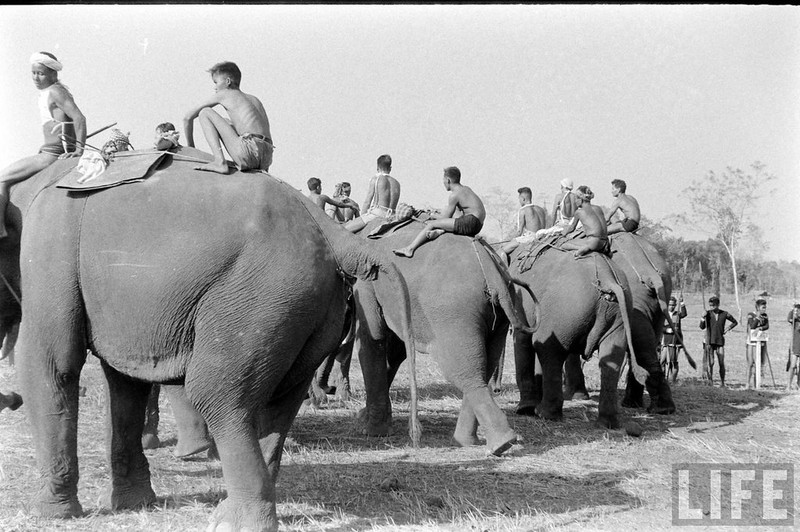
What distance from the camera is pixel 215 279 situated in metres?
5.20

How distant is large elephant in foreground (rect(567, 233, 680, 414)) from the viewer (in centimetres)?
1155

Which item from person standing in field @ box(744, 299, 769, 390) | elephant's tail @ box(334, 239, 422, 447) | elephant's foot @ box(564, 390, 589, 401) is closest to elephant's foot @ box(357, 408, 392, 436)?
elephant's tail @ box(334, 239, 422, 447)

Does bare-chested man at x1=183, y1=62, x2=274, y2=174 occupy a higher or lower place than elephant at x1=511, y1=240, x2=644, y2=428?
higher

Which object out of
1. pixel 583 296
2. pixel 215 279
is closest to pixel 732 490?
pixel 583 296

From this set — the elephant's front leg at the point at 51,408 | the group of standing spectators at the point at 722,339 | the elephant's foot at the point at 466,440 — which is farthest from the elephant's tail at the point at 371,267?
the group of standing spectators at the point at 722,339

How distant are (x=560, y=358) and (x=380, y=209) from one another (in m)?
2.98

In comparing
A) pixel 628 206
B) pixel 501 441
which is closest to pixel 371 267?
pixel 501 441

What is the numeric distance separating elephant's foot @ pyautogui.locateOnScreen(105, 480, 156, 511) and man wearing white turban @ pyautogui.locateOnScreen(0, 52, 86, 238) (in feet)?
7.98

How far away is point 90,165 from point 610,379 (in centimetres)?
673

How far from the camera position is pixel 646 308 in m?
11.9

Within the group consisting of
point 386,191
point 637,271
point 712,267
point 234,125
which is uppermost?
point 234,125

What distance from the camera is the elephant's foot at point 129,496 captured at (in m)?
6.00

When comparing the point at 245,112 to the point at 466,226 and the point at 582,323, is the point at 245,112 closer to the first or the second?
the point at 466,226

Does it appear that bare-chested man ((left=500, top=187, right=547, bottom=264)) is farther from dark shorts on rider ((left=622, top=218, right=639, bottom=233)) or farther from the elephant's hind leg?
Answer: the elephant's hind leg
